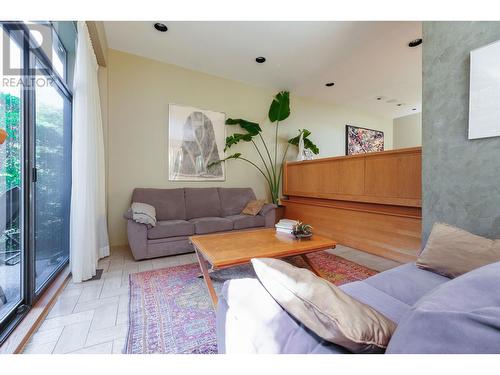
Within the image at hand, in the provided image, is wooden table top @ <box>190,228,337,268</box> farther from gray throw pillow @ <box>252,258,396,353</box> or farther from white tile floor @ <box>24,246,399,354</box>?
gray throw pillow @ <box>252,258,396,353</box>

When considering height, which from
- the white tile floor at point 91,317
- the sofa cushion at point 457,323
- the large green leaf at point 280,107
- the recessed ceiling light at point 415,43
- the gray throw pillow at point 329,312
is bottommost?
the white tile floor at point 91,317

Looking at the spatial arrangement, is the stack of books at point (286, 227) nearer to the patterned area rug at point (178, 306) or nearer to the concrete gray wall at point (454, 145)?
the patterned area rug at point (178, 306)

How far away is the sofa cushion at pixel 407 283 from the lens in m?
1.15

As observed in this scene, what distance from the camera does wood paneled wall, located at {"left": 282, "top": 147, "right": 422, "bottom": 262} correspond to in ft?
8.00

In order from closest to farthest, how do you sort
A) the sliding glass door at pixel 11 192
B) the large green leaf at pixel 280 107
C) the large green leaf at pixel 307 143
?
the sliding glass door at pixel 11 192 < the large green leaf at pixel 280 107 < the large green leaf at pixel 307 143

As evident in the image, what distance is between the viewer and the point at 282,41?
2.87 metres

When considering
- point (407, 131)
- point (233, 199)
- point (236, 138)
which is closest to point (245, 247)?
point (233, 199)

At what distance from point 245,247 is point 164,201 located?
1.74 metres

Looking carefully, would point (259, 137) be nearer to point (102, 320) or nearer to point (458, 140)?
point (458, 140)

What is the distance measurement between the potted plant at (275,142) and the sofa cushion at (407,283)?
9.19 ft

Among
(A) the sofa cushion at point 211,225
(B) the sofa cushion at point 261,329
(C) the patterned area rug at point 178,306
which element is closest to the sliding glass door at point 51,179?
(C) the patterned area rug at point 178,306

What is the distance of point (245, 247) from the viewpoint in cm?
183

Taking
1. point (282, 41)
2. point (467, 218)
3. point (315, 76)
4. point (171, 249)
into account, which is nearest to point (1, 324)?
point (171, 249)
